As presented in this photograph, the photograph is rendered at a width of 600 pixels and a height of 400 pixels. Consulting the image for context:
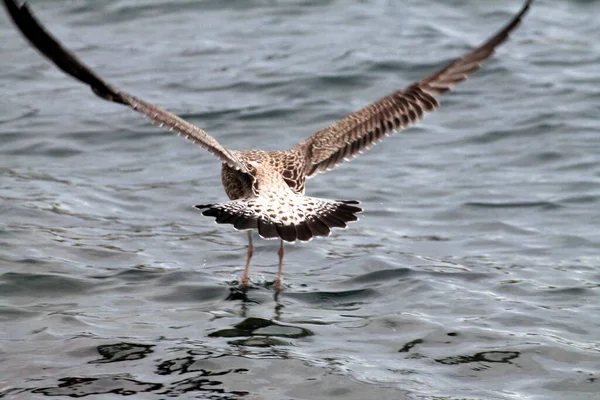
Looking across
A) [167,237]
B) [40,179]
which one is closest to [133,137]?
[40,179]

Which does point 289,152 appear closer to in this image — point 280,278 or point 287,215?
point 280,278

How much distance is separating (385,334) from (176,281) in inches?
63.4

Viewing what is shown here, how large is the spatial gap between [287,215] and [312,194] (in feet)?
9.83

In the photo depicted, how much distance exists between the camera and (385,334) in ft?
20.3

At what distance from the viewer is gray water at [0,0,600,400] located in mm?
5660

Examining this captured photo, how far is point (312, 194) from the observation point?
939 cm

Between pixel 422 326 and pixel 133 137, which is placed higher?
pixel 133 137

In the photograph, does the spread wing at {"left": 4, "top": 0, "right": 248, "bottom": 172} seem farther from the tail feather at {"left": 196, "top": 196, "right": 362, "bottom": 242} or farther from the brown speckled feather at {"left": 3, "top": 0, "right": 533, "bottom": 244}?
the tail feather at {"left": 196, "top": 196, "right": 362, "bottom": 242}

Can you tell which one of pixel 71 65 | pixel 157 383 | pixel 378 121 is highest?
pixel 71 65

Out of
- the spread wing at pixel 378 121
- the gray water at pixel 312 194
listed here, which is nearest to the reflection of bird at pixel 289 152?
the spread wing at pixel 378 121

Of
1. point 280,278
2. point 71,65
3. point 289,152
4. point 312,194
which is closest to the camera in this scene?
point 71,65

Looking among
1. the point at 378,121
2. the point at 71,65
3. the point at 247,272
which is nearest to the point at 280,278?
the point at 247,272

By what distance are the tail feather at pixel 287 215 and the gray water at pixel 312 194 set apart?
1.90 ft

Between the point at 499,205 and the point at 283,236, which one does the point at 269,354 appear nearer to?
the point at 283,236
